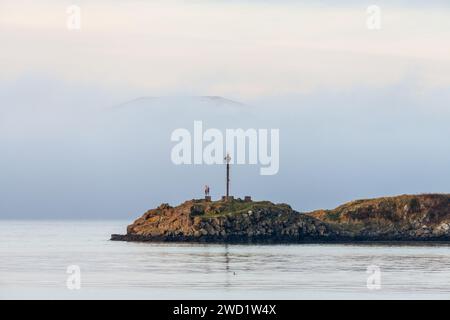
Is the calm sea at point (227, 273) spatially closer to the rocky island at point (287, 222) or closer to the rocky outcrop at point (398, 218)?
the rocky island at point (287, 222)

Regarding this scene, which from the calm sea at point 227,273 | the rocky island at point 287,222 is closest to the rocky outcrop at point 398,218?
the rocky island at point 287,222

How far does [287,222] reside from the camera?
167 meters

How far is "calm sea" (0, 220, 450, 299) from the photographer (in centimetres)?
8300

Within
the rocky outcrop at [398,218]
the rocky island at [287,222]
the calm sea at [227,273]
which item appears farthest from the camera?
the rocky outcrop at [398,218]

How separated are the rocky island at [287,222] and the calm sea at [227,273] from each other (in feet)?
46.9

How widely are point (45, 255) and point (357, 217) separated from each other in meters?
62.4

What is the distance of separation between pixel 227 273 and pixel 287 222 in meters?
65.4

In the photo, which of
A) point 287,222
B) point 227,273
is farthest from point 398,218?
point 227,273

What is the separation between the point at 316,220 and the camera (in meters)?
173

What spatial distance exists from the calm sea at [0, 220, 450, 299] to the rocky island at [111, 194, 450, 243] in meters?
14.3

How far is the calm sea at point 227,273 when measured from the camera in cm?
8300
